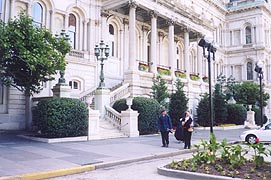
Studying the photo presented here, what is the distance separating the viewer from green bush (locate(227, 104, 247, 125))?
107ft

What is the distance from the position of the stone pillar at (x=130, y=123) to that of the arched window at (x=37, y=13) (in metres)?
10.6

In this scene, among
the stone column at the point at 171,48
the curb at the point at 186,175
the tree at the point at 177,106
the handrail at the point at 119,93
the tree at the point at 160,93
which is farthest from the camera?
the stone column at the point at 171,48

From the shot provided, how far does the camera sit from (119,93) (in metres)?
24.2

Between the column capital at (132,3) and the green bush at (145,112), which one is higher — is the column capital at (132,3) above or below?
above

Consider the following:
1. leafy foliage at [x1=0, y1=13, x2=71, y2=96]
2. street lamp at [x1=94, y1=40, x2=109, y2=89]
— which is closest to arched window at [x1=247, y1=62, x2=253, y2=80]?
street lamp at [x1=94, y1=40, x2=109, y2=89]

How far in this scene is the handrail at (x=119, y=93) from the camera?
76.1 feet

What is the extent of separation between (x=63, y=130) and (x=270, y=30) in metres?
50.2

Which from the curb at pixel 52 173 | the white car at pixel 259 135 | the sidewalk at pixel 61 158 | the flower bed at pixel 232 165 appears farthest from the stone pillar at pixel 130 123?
the flower bed at pixel 232 165

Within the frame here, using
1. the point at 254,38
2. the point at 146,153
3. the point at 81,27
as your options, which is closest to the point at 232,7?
the point at 254,38

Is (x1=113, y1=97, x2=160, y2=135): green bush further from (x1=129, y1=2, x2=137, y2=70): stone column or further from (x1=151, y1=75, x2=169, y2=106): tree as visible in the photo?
(x1=129, y1=2, x2=137, y2=70): stone column

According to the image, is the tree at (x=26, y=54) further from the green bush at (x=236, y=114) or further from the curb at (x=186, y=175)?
the green bush at (x=236, y=114)

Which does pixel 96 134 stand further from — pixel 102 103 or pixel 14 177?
pixel 14 177

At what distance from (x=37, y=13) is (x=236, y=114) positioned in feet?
73.0

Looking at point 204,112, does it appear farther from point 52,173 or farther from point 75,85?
point 52,173
